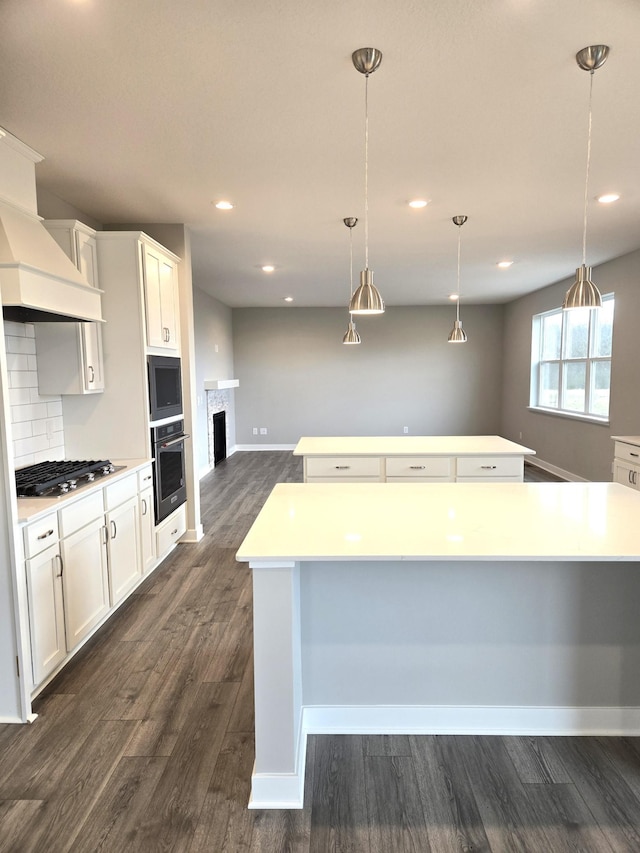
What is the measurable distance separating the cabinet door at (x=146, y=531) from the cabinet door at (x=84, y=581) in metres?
0.52

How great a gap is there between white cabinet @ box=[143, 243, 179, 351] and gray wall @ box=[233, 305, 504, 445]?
523 centimetres

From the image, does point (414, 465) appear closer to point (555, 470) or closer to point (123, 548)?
point (123, 548)

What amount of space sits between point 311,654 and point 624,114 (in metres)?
2.79

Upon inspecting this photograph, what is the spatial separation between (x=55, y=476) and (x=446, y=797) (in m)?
2.27

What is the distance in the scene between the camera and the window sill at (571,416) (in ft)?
18.9

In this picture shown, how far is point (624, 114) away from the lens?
2395 millimetres

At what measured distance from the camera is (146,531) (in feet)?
11.4

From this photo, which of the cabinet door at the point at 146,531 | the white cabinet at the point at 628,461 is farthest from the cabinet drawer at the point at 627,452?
the cabinet door at the point at 146,531

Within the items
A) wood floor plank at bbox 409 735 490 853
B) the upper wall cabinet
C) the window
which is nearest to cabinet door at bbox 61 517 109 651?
the upper wall cabinet

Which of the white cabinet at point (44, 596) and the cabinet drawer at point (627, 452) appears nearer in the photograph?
the white cabinet at point (44, 596)

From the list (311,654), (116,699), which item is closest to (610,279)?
(311,654)

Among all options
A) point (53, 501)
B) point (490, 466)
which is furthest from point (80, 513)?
point (490, 466)

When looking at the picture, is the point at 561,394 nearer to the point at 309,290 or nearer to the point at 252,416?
the point at 309,290

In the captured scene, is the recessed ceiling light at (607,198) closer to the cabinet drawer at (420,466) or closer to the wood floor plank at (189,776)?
the cabinet drawer at (420,466)
